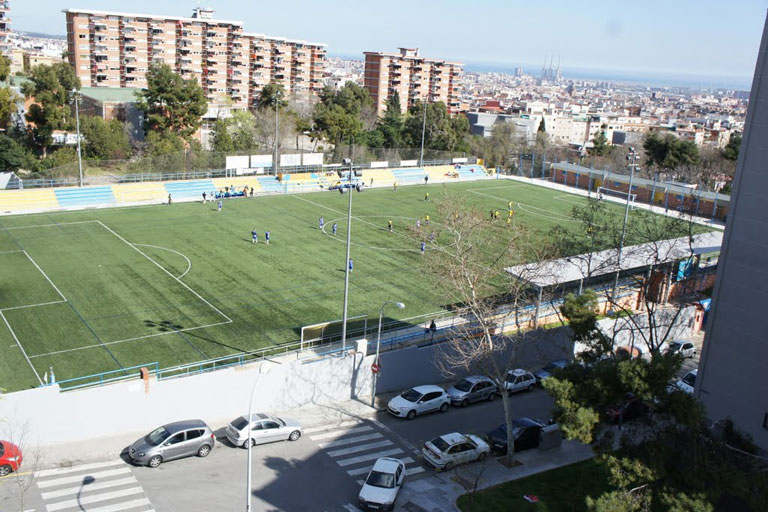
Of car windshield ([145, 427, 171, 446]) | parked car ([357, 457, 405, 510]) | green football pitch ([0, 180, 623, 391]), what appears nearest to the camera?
parked car ([357, 457, 405, 510])

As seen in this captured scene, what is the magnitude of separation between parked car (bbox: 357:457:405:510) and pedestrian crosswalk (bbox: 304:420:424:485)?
3.60 ft

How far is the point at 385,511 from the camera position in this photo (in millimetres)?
18812

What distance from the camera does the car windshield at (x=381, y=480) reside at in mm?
19266

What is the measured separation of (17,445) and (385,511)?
11.3 m

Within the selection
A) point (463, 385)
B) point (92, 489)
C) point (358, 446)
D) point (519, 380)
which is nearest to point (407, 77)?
point (519, 380)

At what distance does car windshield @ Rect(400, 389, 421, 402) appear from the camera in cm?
2552

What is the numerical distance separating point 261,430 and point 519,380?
11365 millimetres

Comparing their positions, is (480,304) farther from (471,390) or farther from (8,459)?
(8,459)

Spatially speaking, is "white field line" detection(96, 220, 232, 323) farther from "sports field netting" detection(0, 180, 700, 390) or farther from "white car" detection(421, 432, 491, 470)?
"white car" detection(421, 432, 491, 470)

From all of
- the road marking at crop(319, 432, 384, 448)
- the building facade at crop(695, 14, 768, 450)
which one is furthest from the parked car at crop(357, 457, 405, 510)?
the building facade at crop(695, 14, 768, 450)

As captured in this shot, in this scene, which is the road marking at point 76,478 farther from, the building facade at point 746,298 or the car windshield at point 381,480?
the building facade at point 746,298

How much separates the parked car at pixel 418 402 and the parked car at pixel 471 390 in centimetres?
51

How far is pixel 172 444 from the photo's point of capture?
20.5 metres

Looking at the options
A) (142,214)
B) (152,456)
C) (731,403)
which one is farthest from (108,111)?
(731,403)
